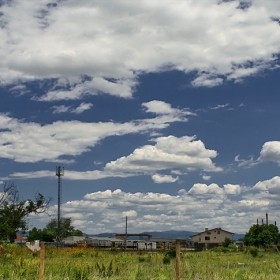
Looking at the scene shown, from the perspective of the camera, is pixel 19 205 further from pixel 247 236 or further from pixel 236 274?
pixel 236 274

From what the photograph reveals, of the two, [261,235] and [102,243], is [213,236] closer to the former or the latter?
[102,243]

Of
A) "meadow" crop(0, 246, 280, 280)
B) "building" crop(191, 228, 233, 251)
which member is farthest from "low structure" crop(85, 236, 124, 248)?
"meadow" crop(0, 246, 280, 280)

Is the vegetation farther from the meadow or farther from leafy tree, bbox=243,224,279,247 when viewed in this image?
the meadow

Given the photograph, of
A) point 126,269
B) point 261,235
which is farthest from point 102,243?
point 126,269

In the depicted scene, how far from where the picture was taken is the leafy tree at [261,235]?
7156 centimetres

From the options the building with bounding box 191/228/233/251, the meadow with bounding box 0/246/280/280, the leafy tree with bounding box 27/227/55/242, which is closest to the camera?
the meadow with bounding box 0/246/280/280

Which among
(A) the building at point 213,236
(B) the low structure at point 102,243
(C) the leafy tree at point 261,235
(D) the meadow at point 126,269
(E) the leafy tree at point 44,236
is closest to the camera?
(D) the meadow at point 126,269

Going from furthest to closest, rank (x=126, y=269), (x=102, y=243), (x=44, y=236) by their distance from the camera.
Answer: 1. (x=44, y=236)
2. (x=102, y=243)
3. (x=126, y=269)

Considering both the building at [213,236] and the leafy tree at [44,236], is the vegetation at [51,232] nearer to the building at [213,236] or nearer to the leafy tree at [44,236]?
the leafy tree at [44,236]

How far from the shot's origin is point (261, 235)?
71938 millimetres

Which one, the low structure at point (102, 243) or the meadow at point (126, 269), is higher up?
the meadow at point (126, 269)

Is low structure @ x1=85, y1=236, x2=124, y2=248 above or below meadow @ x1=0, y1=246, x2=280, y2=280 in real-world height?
below

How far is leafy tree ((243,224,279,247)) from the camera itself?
71562 mm

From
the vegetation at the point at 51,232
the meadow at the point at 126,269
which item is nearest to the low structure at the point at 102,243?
the vegetation at the point at 51,232
